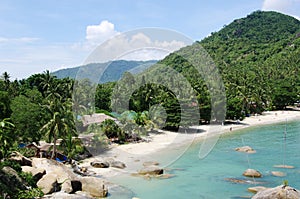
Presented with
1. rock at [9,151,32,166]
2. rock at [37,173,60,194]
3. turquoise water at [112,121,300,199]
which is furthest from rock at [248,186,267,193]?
rock at [9,151,32,166]

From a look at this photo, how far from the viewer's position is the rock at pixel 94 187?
1927 cm

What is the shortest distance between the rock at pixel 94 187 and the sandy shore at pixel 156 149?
3687mm

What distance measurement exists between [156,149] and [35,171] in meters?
14.9

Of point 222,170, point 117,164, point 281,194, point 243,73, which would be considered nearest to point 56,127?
point 117,164

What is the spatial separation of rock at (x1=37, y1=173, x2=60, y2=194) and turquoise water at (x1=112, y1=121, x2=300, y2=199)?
4084mm

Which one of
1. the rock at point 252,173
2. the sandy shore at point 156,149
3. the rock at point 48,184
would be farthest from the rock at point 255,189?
the rock at point 48,184

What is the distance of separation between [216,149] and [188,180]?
1217 cm

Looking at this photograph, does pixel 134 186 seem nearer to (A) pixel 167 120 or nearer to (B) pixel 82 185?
(B) pixel 82 185

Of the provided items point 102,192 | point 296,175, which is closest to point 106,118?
point 102,192

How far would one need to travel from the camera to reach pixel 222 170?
2614 cm

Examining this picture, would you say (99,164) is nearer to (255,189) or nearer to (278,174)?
(255,189)

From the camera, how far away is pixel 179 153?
3322 centimetres

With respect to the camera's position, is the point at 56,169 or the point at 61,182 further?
the point at 56,169

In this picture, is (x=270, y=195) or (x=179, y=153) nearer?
(x=270, y=195)
